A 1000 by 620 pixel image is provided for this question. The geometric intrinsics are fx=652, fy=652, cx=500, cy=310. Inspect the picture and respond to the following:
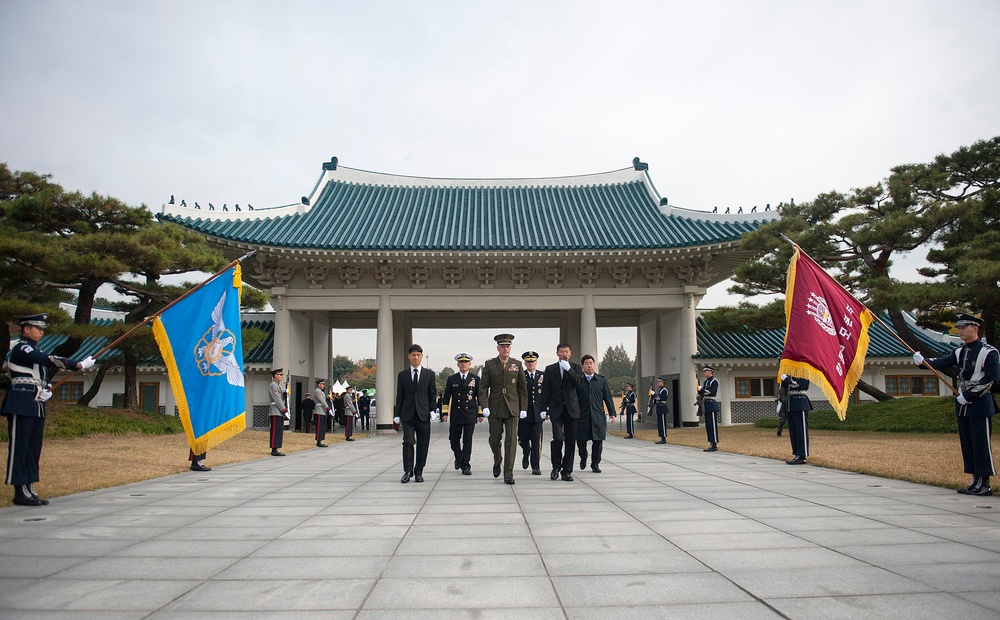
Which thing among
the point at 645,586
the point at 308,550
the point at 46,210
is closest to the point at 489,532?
the point at 308,550

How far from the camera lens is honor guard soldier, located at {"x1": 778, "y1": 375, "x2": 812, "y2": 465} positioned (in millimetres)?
9398

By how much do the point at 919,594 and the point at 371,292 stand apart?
60.7 ft

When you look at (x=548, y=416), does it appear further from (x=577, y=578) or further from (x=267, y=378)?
(x=267, y=378)

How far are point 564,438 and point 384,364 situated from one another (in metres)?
13.1

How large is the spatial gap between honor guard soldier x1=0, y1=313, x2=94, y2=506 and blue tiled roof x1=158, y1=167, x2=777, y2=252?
12841mm

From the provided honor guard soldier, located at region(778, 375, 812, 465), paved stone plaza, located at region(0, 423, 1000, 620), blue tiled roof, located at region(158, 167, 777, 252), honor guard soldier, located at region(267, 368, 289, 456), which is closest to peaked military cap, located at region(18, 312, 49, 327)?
paved stone plaza, located at region(0, 423, 1000, 620)

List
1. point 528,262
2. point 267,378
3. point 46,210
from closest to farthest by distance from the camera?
point 46,210, point 528,262, point 267,378

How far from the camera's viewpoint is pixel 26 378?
6059mm

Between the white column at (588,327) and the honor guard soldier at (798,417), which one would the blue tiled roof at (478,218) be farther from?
the honor guard soldier at (798,417)

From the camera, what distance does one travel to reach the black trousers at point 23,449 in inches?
229

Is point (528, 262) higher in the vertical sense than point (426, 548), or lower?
higher

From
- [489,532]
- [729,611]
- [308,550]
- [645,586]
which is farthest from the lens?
[489,532]

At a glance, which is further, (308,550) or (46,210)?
(46,210)

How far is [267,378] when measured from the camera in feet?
73.5
